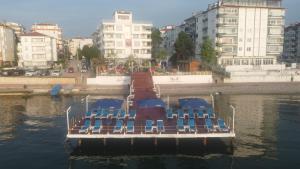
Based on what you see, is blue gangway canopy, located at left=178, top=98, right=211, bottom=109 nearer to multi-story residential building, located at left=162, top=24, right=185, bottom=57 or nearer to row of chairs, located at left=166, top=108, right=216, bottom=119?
row of chairs, located at left=166, top=108, right=216, bottom=119

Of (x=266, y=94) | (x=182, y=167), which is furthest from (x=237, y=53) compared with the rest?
(x=182, y=167)

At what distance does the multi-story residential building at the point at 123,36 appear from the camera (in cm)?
10594

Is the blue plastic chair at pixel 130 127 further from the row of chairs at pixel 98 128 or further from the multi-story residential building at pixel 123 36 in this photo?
the multi-story residential building at pixel 123 36

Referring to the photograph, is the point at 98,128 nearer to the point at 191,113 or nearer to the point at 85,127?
the point at 85,127

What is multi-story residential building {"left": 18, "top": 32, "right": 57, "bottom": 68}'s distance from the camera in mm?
125188

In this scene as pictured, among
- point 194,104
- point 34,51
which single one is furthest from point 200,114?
point 34,51

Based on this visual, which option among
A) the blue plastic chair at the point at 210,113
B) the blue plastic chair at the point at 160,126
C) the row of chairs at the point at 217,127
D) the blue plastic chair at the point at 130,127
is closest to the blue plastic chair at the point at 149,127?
the blue plastic chair at the point at 160,126

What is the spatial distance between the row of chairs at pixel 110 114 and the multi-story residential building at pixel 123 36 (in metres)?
66.0

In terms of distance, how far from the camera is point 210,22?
10719 centimetres

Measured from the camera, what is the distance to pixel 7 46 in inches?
4978

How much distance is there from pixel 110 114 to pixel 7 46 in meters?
104

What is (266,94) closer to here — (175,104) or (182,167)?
(175,104)

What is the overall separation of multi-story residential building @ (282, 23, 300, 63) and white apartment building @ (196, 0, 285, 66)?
47.2 m

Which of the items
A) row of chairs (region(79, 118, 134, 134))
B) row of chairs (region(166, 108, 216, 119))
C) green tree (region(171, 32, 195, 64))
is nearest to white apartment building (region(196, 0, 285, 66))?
green tree (region(171, 32, 195, 64))
